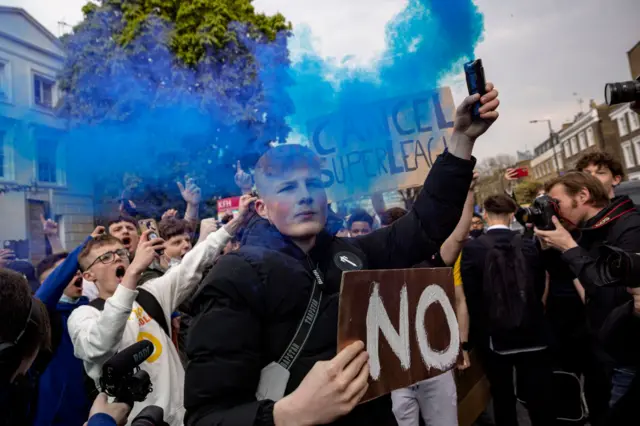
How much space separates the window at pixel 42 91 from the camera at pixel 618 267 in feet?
9.49

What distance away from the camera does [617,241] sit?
2926 mm

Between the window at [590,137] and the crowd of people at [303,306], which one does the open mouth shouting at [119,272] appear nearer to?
the crowd of people at [303,306]

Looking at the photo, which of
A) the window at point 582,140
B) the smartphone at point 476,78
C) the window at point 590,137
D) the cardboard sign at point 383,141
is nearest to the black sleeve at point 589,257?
the cardboard sign at point 383,141

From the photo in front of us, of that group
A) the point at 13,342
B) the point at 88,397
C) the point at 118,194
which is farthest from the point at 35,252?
the point at 13,342

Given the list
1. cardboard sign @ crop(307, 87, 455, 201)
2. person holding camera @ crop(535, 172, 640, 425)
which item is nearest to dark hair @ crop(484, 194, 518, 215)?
person holding camera @ crop(535, 172, 640, 425)

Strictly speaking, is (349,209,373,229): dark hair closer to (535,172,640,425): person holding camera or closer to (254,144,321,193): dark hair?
(254,144,321,193): dark hair

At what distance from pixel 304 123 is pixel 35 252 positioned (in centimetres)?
260

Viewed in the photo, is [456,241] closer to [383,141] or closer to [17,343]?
[383,141]

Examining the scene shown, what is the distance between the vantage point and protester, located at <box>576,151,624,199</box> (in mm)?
4461

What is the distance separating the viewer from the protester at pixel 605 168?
4.46 metres

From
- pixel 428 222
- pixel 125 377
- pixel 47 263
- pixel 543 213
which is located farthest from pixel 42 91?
pixel 543 213

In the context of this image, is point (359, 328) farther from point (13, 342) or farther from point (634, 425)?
point (634, 425)

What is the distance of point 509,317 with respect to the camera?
12.8 feet

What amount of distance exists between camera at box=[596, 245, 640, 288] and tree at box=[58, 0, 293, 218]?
5.80 ft
